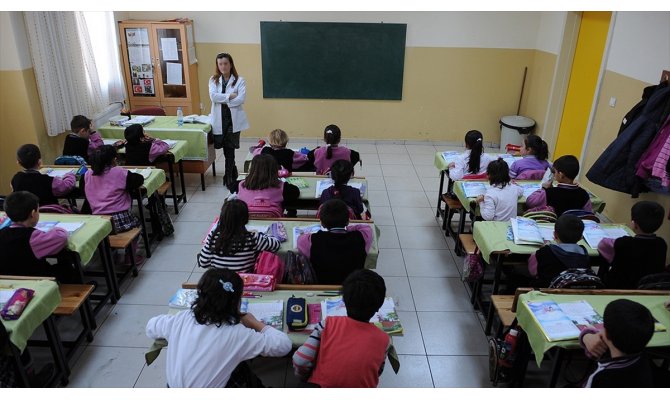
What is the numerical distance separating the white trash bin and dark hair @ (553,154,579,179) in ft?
12.9

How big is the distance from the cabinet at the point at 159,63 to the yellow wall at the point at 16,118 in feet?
7.53

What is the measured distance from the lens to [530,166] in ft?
14.3

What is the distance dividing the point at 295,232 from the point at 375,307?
4.22 feet

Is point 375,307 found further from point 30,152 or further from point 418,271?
point 30,152

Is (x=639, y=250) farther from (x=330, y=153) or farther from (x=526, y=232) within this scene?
(x=330, y=153)

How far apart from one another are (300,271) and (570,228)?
163 centimetres

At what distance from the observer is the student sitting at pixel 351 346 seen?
73.5 inches

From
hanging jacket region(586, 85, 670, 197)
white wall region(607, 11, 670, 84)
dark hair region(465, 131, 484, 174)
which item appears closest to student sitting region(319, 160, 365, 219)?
dark hair region(465, 131, 484, 174)

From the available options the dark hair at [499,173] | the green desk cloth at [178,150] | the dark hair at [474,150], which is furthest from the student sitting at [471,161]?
the green desk cloth at [178,150]

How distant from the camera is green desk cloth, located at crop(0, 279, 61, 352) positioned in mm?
2205

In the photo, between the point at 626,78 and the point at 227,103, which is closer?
the point at 626,78

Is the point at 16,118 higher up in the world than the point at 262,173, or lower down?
higher up

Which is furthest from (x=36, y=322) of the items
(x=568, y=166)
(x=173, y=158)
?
(x=568, y=166)

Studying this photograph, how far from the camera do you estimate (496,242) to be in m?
3.07
